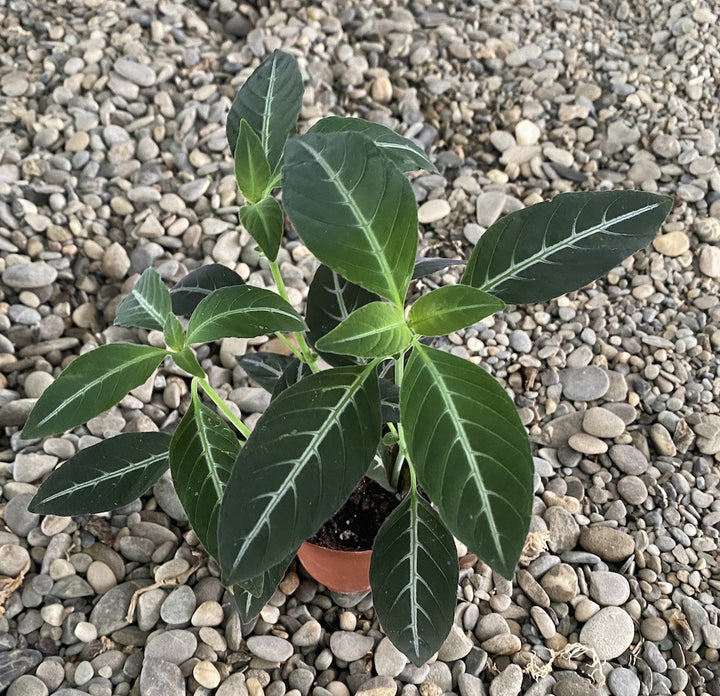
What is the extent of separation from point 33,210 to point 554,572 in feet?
4.74

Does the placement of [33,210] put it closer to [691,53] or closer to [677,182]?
[677,182]

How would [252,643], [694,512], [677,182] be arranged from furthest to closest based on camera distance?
[677,182] → [694,512] → [252,643]

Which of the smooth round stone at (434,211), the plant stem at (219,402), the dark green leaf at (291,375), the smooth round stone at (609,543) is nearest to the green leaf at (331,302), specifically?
the dark green leaf at (291,375)

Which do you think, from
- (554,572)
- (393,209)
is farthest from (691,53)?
(393,209)

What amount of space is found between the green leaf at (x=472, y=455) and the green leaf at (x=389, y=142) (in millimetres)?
295

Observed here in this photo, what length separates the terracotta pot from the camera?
1135 millimetres

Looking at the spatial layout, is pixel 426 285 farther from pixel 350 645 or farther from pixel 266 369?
pixel 350 645

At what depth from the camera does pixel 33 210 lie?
5.89 feet

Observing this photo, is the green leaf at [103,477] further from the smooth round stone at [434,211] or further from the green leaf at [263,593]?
the smooth round stone at [434,211]

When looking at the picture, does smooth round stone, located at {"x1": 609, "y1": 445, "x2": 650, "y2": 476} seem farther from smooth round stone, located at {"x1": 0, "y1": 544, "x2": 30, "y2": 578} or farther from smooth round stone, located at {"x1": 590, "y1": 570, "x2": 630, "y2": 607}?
smooth round stone, located at {"x1": 0, "y1": 544, "x2": 30, "y2": 578}

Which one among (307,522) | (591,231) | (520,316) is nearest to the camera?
(307,522)

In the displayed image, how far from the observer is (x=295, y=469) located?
2.42 ft

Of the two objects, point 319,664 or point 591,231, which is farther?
point 319,664

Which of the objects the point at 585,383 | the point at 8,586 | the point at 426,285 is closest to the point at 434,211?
the point at 426,285
